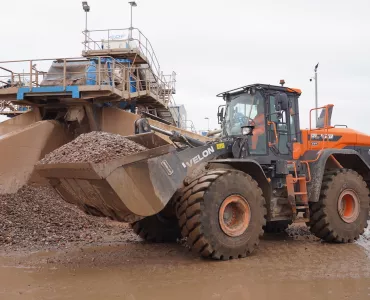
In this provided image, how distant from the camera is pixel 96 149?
231 inches

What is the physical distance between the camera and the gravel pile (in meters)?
8.46

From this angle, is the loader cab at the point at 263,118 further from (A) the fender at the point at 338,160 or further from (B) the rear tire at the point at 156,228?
(B) the rear tire at the point at 156,228

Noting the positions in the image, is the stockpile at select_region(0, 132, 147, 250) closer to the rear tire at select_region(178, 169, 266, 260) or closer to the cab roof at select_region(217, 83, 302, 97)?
the rear tire at select_region(178, 169, 266, 260)

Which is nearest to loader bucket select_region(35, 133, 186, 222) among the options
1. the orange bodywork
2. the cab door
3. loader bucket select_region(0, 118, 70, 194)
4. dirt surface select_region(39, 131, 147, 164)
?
dirt surface select_region(39, 131, 147, 164)

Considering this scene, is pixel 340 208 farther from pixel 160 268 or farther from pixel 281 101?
pixel 160 268

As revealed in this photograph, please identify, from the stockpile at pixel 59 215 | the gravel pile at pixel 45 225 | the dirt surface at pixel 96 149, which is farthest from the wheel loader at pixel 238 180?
A: the gravel pile at pixel 45 225

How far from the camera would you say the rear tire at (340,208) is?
26.1ft

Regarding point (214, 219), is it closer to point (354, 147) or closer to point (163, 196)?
point (163, 196)

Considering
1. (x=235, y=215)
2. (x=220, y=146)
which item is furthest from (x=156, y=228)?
(x=220, y=146)

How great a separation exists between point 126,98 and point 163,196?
10410 millimetres

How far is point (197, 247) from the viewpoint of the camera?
622 centimetres

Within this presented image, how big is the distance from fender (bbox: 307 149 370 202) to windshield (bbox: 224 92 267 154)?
3.57ft

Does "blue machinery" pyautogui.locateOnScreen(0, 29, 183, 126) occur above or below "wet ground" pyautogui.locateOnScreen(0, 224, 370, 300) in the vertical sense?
above

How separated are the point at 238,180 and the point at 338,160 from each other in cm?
308
